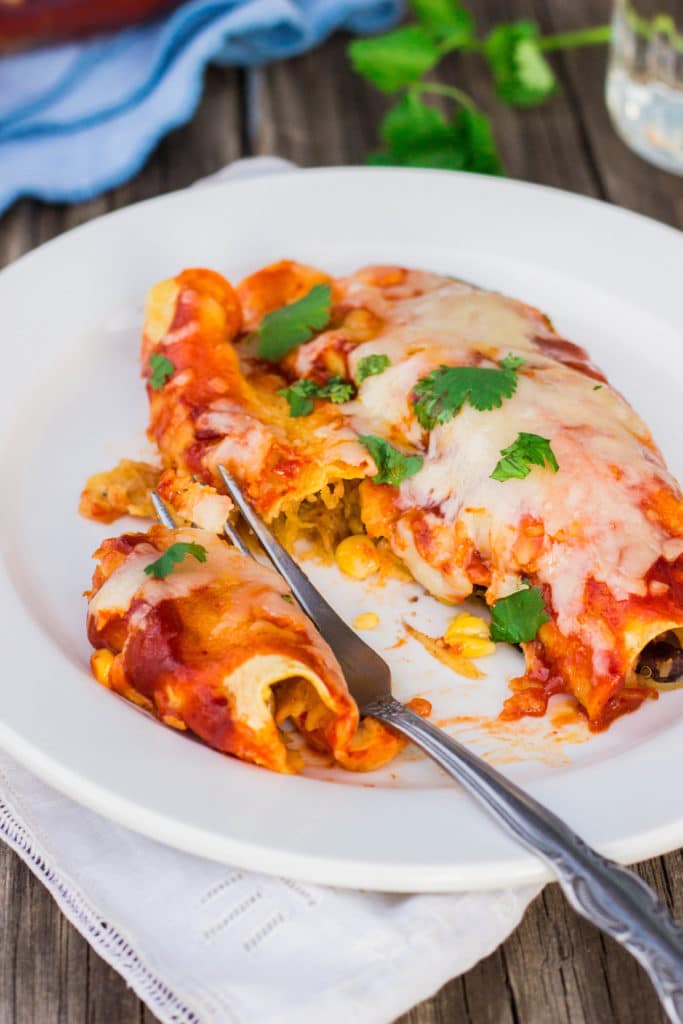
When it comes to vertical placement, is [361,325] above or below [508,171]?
above

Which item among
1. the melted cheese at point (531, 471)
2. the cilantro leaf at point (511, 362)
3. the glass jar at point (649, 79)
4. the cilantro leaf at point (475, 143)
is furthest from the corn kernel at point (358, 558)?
the glass jar at point (649, 79)

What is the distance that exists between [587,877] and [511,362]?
5.77ft

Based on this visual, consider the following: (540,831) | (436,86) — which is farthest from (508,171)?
(540,831)

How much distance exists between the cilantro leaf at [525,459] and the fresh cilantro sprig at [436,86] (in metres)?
2.66

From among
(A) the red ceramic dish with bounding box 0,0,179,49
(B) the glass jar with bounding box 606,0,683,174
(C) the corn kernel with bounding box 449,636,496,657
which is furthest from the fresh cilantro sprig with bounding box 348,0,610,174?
(C) the corn kernel with bounding box 449,636,496,657

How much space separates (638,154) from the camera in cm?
656

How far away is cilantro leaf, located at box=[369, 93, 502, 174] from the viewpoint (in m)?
5.73

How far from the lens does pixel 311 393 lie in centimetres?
420

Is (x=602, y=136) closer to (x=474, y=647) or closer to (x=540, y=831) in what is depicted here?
(x=474, y=647)

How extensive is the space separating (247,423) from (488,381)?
0.78 metres

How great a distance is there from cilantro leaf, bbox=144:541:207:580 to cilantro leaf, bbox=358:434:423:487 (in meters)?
0.67

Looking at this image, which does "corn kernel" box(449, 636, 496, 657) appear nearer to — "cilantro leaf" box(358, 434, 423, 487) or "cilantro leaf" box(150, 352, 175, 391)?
"cilantro leaf" box(358, 434, 423, 487)

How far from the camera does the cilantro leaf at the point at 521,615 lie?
11.5 ft

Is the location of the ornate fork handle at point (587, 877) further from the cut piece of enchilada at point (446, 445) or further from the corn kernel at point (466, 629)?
the corn kernel at point (466, 629)
